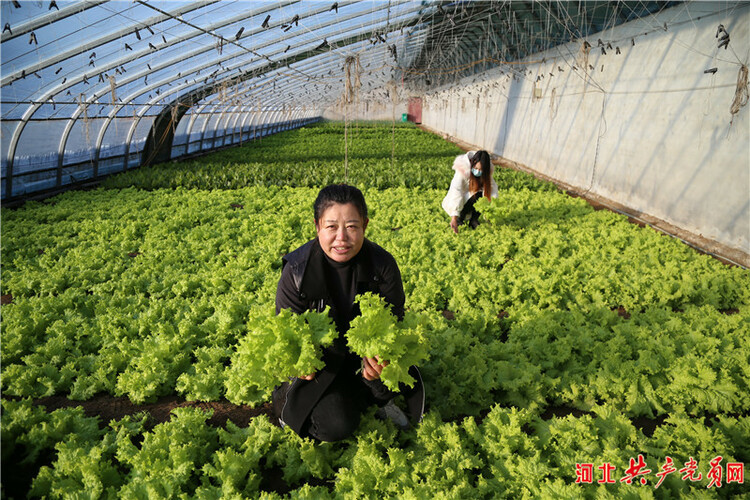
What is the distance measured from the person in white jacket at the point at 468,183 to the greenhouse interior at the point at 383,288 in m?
0.07

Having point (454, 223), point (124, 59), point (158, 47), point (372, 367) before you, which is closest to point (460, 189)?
point (454, 223)

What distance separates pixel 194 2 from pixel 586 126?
1268 cm

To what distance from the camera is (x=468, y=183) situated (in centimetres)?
924

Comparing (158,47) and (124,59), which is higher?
(158,47)

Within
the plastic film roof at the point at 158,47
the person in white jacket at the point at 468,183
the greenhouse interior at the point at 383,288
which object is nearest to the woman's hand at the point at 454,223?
the person in white jacket at the point at 468,183

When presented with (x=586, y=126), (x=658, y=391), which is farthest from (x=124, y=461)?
(x=586, y=126)

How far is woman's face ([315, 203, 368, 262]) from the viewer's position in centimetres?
317

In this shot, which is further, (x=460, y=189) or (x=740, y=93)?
(x=460, y=189)

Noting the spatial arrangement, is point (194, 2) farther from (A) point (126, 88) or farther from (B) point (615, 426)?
(B) point (615, 426)

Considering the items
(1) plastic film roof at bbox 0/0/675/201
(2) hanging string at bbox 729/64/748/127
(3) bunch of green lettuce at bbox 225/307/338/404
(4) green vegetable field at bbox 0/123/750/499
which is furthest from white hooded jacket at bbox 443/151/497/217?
(3) bunch of green lettuce at bbox 225/307/338/404

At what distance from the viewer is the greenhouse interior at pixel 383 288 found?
3217 mm

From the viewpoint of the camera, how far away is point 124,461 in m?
3.35

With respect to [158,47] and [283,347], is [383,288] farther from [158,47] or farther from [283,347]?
[158,47]

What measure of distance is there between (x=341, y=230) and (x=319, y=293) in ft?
1.78
